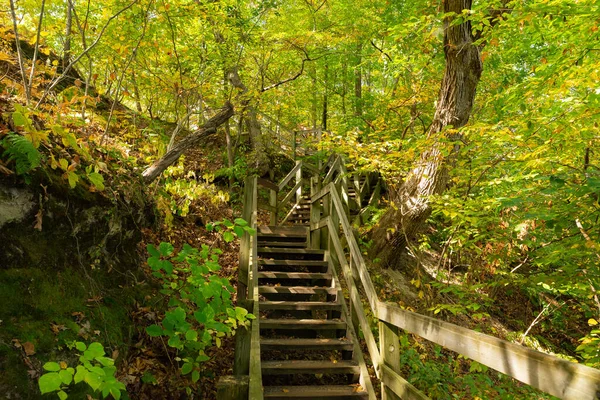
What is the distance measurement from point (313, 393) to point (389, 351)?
1.14 m

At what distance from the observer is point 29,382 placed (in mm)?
2396

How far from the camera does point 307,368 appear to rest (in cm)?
413

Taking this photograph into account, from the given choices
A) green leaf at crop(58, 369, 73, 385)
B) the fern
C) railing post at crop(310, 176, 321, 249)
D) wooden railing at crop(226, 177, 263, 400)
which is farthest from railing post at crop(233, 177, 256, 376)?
the fern

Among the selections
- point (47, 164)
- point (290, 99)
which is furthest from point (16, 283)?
point (290, 99)

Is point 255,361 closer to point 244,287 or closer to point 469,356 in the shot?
point 469,356

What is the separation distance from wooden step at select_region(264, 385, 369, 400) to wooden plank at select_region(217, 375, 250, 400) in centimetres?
135

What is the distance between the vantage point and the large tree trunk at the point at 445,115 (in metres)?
5.98

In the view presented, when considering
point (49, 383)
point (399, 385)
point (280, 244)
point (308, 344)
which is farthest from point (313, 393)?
point (280, 244)

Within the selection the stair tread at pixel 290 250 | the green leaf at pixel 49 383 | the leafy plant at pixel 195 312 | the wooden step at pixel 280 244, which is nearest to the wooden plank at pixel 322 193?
the wooden step at pixel 280 244

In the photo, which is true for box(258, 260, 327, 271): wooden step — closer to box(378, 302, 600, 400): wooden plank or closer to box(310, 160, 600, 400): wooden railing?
box(310, 160, 600, 400): wooden railing

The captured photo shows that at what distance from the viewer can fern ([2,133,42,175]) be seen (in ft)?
8.68

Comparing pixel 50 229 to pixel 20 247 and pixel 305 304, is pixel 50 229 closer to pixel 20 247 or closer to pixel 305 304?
pixel 20 247

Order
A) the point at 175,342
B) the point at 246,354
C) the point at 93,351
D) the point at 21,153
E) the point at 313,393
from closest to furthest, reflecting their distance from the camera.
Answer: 1. the point at 93,351
2. the point at 21,153
3. the point at 175,342
4. the point at 246,354
5. the point at 313,393

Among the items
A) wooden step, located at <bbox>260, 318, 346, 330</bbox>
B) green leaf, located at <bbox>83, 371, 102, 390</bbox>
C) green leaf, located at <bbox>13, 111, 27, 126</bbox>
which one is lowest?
wooden step, located at <bbox>260, 318, 346, 330</bbox>
